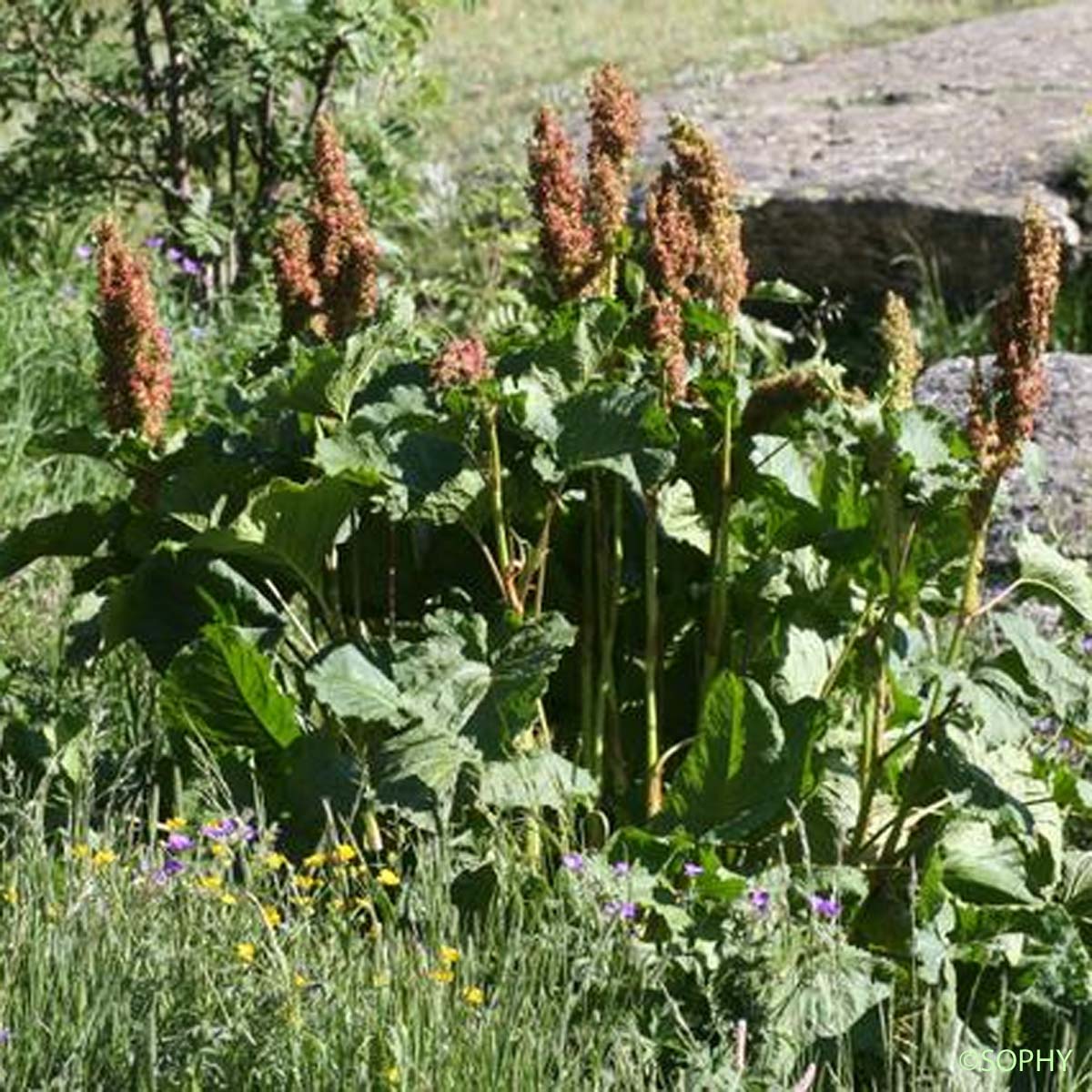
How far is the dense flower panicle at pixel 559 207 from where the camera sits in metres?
4.26

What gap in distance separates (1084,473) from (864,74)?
5.06 metres

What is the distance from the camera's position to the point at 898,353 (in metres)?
4.00

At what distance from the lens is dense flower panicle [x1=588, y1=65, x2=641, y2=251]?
4.32 meters

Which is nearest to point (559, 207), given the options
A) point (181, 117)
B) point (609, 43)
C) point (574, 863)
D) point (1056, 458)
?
point (574, 863)

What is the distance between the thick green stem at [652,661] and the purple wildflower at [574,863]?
415 millimetres

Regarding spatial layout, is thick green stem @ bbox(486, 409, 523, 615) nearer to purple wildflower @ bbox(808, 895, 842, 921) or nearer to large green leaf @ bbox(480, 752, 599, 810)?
large green leaf @ bbox(480, 752, 599, 810)

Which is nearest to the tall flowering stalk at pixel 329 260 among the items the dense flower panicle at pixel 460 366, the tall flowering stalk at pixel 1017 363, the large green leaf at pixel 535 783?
the dense flower panicle at pixel 460 366

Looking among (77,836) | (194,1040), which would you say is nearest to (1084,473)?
(77,836)

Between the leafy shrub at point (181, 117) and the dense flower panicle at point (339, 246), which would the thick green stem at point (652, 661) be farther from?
the leafy shrub at point (181, 117)

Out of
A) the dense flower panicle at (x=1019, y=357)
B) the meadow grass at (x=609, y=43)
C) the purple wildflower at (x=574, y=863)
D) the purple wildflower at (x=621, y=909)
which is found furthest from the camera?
the meadow grass at (x=609, y=43)

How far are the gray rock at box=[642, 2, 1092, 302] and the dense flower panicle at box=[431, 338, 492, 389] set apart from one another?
4.50 metres

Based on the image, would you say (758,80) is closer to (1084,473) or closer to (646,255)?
(1084,473)

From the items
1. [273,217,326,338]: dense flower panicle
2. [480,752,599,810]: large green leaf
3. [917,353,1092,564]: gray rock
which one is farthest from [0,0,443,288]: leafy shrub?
[480,752,599,810]: large green leaf

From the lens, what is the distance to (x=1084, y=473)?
6.58 m
